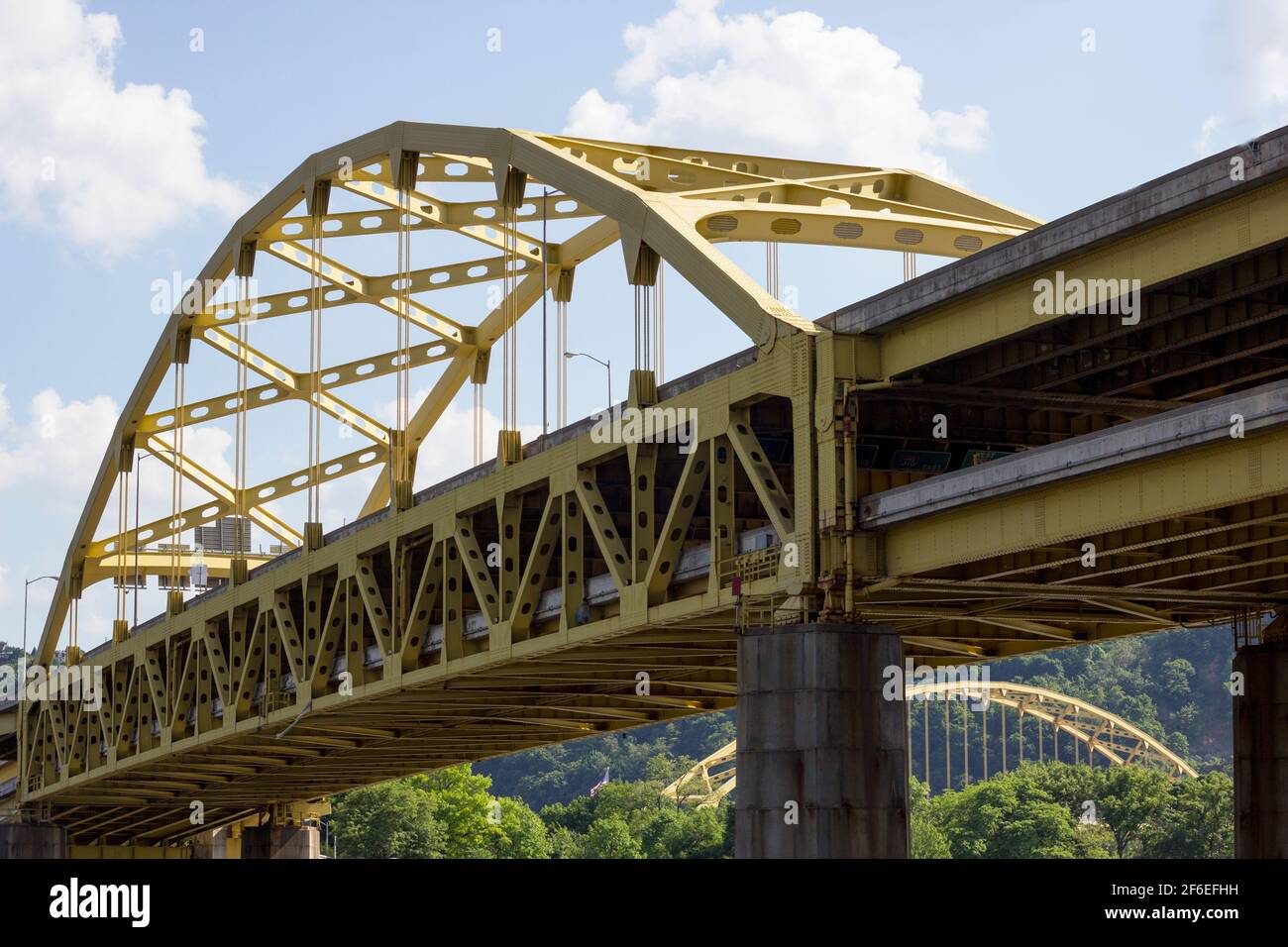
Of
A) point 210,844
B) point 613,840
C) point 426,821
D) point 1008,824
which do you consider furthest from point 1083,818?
point 210,844

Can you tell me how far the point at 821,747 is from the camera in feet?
106

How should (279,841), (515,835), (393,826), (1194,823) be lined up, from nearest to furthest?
(279,841)
(393,826)
(1194,823)
(515,835)

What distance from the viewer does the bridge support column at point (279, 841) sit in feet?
320

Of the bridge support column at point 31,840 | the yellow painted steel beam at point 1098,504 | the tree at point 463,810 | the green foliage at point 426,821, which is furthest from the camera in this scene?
the tree at point 463,810

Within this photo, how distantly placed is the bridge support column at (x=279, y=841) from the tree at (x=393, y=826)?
3897 cm

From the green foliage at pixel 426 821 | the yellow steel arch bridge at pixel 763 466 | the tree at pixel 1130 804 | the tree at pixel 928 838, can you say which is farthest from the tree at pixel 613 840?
the yellow steel arch bridge at pixel 763 466

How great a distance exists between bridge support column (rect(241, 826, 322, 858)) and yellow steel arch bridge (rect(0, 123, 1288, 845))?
27.9 metres

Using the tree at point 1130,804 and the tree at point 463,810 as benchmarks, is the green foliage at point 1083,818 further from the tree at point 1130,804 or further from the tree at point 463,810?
the tree at point 463,810

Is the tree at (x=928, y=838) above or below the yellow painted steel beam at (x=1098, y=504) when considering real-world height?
below

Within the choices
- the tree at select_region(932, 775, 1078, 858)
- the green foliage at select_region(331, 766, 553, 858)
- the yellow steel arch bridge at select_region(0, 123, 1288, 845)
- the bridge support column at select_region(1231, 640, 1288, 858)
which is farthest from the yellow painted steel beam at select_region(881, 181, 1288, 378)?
the tree at select_region(932, 775, 1078, 858)

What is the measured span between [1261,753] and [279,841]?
208ft

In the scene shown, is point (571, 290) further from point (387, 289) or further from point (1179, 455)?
point (1179, 455)

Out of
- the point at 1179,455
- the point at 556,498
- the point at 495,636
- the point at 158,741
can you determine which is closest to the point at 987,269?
the point at 1179,455

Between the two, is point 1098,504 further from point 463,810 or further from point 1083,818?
point 1083,818
